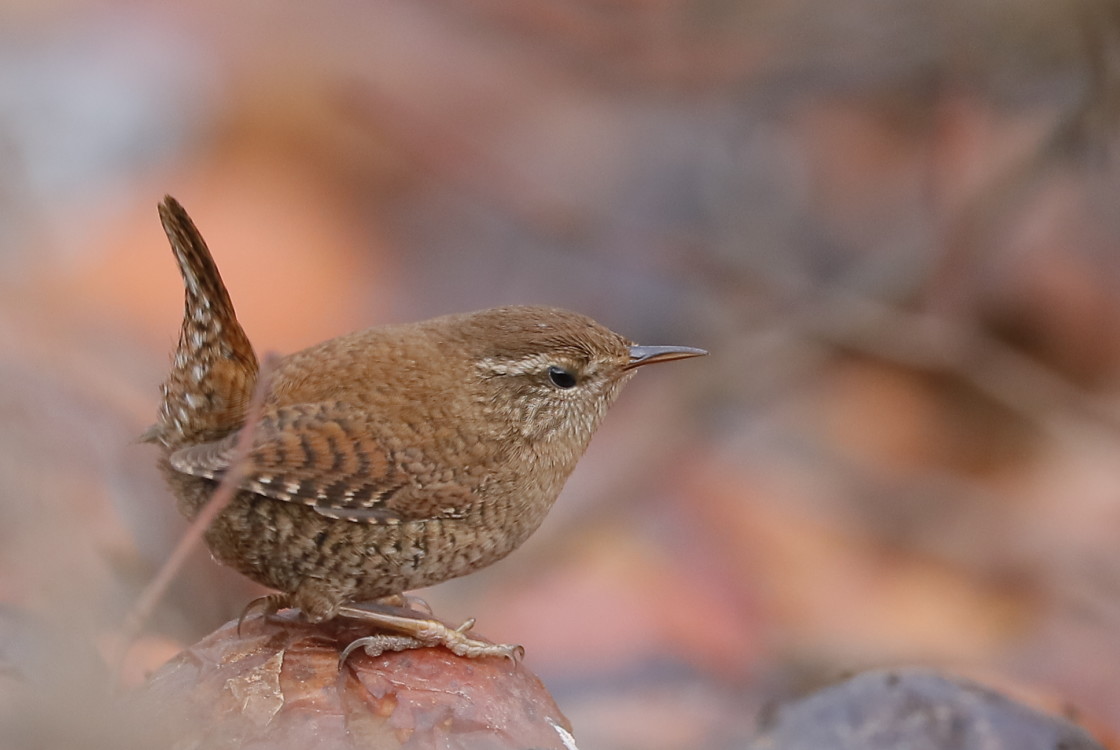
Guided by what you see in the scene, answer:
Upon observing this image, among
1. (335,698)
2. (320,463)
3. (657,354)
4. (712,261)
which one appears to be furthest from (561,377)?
(712,261)

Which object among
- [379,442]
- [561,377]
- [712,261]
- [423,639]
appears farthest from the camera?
[712,261]

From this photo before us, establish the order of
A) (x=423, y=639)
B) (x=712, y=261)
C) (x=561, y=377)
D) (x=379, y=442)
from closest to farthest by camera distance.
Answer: (x=423, y=639) < (x=379, y=442) < (x=561, y=377) < (x=712, y=261)

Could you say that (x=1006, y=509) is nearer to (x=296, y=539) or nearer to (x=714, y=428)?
(x=714, y=428)

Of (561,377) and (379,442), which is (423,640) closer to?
(379,442)

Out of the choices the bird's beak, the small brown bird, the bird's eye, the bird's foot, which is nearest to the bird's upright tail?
the small brown bird

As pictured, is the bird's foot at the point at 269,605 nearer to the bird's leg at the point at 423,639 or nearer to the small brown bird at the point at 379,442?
the small brown bird at the point at 379,442

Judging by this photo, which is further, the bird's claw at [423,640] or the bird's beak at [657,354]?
the bird's beak at [657,354]

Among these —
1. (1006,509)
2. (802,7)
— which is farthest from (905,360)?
(802,7)

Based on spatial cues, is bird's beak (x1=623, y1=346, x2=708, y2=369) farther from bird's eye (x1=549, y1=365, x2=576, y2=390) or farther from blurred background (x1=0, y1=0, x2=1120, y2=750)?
blurred background (x1=0, y1=0, x2=1120, y2=750)

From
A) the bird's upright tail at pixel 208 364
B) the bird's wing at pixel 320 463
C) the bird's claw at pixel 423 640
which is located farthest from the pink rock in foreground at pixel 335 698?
the bird's upright tail at pixel 208 364
